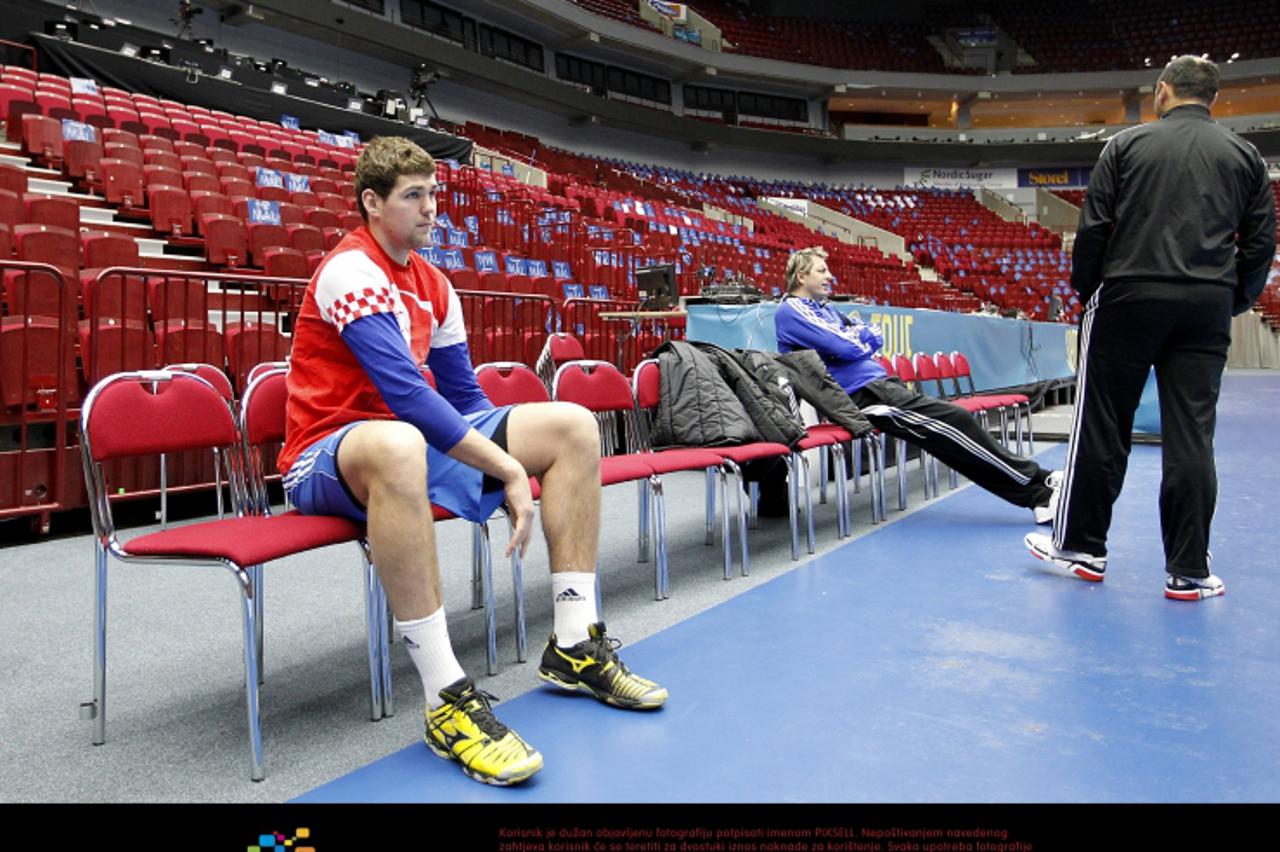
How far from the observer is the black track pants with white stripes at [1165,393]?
241 centimetres

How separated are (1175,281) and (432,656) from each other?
88.9 inches

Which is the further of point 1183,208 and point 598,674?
point 1183,208

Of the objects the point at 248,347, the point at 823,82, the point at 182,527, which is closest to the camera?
the point at 182,527

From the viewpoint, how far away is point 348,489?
1657 mm

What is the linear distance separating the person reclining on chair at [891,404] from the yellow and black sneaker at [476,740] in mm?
2697

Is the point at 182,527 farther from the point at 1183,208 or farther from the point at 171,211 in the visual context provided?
the point at 171,211

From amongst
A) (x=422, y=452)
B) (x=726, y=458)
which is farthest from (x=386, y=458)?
(x=726, y=458)

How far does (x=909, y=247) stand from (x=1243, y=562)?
21.2m

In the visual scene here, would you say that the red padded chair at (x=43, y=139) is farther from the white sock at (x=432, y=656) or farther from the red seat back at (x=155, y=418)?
the white sock at (x=432, y=656)

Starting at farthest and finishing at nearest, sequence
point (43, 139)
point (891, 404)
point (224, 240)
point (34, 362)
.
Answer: point (43, 139) < point (224, 240) < point (891, 404) < point (34, 362)

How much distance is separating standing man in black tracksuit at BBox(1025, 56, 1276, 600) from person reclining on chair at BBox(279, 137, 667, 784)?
5.44 ft

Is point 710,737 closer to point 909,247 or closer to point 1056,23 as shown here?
point 909,247

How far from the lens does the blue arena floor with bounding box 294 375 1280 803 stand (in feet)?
4.58

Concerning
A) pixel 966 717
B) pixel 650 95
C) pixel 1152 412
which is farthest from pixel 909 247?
pixel 966 717
